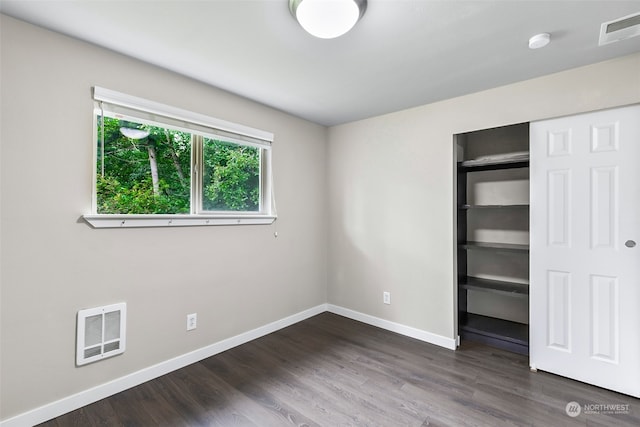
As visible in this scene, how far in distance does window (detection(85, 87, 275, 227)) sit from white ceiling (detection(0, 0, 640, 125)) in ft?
1.25

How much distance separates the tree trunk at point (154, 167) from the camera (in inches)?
90.0

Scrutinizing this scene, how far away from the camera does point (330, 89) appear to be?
2.54 metres

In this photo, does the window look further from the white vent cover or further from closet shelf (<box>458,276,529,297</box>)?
closet shelf (<box>458,276,529,297</box>)

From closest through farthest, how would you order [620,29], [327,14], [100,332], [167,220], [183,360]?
[327,14]
[620,29]
[100,332]
[167,220]
[183,360]

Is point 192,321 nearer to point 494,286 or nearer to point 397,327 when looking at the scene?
point 397,327

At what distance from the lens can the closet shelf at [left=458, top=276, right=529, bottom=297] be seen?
100 inches

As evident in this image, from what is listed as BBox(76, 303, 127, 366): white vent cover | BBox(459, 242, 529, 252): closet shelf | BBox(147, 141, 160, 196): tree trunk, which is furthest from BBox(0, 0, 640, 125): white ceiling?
BBox(76, 303, 127, 366): white vent cover

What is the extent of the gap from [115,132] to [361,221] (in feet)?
8.06

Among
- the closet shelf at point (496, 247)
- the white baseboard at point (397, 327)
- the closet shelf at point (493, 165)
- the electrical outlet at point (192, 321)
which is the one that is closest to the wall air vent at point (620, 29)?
the closet shelf at point (493, 165)

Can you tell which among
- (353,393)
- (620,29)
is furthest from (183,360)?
(620,29)

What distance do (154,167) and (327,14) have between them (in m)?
1.71

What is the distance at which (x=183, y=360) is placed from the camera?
2.37 metres

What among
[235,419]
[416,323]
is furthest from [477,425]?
[235,419]

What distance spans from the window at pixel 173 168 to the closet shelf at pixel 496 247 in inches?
79.1
